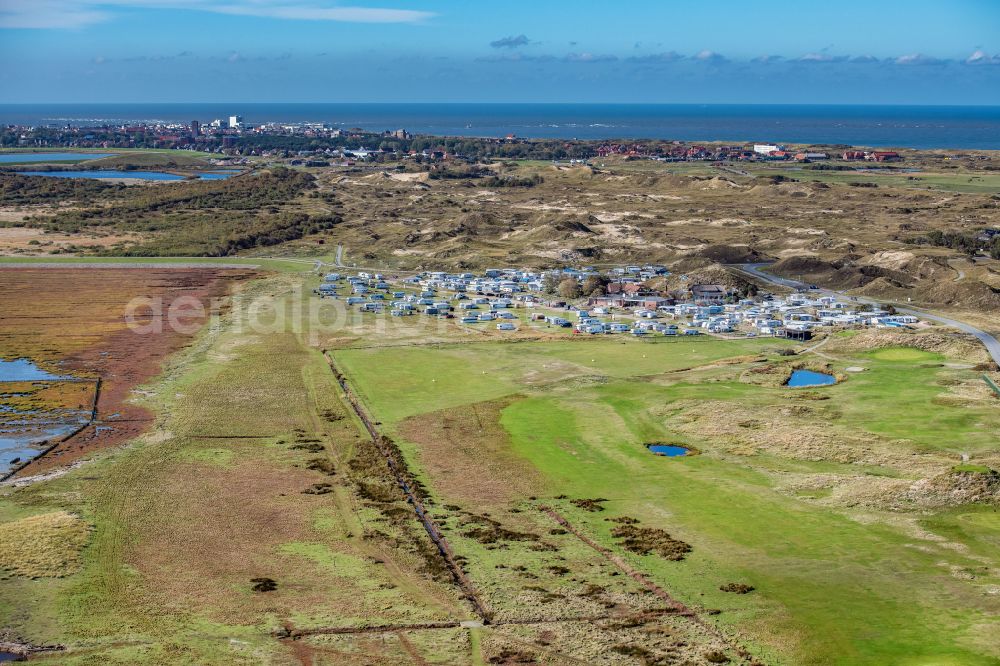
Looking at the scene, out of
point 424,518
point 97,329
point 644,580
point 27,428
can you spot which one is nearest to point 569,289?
point 97,329

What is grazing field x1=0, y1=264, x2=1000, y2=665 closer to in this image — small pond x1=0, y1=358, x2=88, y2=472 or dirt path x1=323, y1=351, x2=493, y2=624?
dirt path x1=323, y1=351, x2=493, y2=624

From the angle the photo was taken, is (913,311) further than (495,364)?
Yes

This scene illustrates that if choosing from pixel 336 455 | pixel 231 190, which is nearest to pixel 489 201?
pixel 231 190

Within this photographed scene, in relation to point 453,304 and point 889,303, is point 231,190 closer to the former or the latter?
point 453,304

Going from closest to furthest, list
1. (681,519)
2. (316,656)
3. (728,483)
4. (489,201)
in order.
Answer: (316,656) → (681,519) → (728,483) → (489,201)

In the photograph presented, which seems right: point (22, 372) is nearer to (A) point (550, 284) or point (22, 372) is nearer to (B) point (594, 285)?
(A) point (550, 284)

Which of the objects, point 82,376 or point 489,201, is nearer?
point 82,376

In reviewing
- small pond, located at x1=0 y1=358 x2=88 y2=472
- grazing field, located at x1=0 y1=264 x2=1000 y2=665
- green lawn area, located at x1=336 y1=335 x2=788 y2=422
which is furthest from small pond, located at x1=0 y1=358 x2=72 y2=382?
green lawn area, located at x1=336 y1=335 x2=788 y2=422
